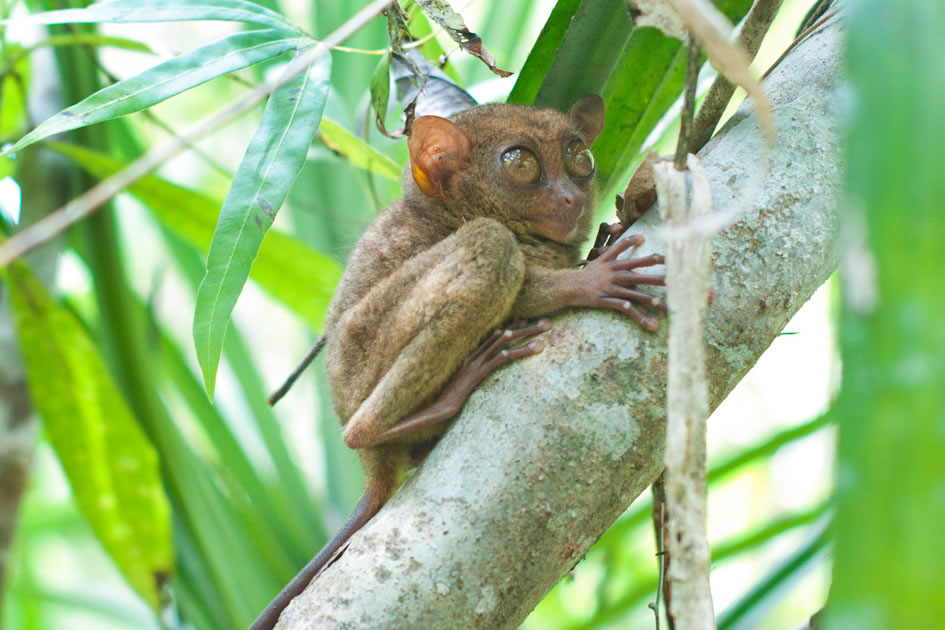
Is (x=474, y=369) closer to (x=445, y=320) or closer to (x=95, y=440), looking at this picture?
(x=445, y=320)

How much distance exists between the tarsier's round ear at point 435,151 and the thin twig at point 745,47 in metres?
0.95

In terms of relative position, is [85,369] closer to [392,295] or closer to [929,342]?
[392,295]

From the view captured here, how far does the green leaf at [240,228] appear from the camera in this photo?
6.29 feet

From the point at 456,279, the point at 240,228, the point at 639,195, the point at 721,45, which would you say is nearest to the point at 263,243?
the point at 456,279

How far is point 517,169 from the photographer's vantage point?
295 cm

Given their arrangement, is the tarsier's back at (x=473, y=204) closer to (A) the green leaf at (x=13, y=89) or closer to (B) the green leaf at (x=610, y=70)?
(B) the green leaf at (x=610, y=70)

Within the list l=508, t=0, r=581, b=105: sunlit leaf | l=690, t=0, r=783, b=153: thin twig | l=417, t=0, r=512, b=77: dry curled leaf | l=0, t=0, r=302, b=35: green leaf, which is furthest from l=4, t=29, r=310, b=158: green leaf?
l=690, t=0, r=783, b=153: thin twig

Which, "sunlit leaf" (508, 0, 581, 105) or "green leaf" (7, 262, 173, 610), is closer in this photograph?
"sunlit leaf" (508, 0, 581, 105)

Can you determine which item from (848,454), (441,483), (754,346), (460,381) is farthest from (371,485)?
(848,454)

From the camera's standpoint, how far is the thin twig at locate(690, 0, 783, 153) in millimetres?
2037

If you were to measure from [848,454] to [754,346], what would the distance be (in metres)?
1.06

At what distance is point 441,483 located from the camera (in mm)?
1654

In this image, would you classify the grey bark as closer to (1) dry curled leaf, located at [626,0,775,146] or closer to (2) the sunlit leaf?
(1) dry curled leaf, located at [626,0,775,146]

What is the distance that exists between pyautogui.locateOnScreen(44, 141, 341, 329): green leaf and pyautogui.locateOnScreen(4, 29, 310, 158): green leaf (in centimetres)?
134
